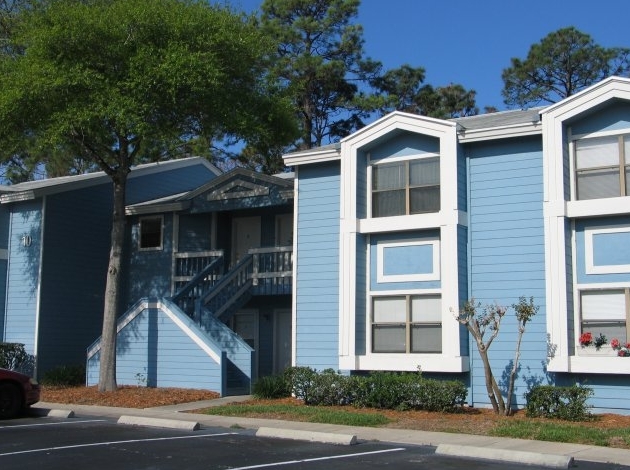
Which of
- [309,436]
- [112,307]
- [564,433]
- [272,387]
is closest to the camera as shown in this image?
[564,433]

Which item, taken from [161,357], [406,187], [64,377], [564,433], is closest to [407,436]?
[564,433]

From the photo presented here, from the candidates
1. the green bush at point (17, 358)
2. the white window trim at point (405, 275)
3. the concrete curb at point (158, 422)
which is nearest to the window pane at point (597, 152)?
the white window trim at point (405, 275)

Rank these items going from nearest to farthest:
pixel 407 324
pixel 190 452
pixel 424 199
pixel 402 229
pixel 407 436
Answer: pixel 190 452 → pixel 407 436 → pixel 407 324 → pixel 402 229 → pixel 424 199

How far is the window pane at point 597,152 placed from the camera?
1731 centimetres

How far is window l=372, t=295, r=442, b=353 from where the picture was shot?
60.8ft

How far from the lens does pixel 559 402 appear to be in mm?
15836

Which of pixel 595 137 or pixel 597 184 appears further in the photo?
pixel 595 137

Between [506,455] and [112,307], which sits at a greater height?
[112,307]

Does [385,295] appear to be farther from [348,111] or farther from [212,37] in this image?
[348,111]

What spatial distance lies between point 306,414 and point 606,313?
252 inches

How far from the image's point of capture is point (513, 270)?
58.5 ft

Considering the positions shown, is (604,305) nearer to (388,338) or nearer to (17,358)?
(388,338)

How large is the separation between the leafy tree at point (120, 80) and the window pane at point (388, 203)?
3.94 meters

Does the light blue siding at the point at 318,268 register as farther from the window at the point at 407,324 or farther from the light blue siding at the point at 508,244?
the light blue siding at the point at 508,244
